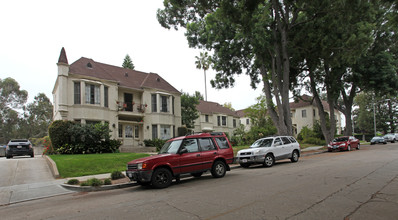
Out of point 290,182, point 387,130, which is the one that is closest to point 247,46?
point 290,182

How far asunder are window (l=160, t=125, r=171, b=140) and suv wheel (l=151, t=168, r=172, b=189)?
717 inches

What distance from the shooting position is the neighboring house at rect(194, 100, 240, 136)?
4084 cm

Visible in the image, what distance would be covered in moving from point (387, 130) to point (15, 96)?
82.6 m

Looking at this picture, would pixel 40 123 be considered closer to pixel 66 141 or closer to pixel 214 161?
pixel 66 141

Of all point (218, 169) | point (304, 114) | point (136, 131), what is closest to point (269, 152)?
point (218, 169)

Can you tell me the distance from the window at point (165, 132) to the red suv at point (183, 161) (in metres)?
16.8

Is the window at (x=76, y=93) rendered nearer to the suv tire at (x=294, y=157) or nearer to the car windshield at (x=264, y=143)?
the car windshield at (x=264, y=143)

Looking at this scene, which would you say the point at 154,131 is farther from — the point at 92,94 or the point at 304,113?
the point at 304,113

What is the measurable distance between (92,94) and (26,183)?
1311 centimetres

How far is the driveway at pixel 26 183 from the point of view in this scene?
8.39m

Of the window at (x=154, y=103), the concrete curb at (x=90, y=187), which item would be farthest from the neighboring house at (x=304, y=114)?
the concrete curb at (x=90, y=187)

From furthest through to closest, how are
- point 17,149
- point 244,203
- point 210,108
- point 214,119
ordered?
point 210,108 → point 214,119 → point 17,149 → point 244,203

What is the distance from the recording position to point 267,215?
195 inches

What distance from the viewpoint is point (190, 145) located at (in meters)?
9.76
